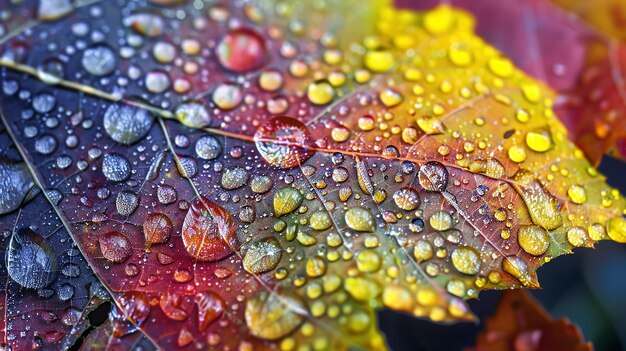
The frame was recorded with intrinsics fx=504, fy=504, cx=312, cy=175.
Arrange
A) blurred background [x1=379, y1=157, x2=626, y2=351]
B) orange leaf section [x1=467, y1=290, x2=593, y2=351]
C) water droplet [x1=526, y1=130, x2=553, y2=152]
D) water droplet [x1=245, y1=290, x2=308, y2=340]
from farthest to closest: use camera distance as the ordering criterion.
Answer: blurred background [x1=379, y1=157, x2=626, y2=351], orange leaf section [x1=467, y1=290, x2=593, y2=351], water droplet [x1=526, y1=130, x2=553, y2=152], water droplet [x1=245, y1=290, x2=308, y2=340]

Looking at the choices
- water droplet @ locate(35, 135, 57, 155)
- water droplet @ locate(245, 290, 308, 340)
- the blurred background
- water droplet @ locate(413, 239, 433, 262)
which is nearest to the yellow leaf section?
water droplet @ locate(413, 239, 433, 262)

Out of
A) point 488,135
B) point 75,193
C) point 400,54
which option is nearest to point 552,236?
point 488,135

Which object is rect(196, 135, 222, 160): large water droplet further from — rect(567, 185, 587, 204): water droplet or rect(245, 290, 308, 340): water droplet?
rect(567, 185, 587, 204): water droplet

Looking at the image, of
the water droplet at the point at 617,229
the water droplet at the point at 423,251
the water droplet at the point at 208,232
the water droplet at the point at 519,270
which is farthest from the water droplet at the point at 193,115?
the water droplet at the point at 617,229

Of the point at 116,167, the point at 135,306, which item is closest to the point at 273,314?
the point at 135,306

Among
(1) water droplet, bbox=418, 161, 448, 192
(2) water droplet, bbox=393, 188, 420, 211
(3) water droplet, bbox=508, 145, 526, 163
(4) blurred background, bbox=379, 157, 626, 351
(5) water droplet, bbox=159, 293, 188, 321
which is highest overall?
(3) water droplet, bbox=508, 145, 526, 163
